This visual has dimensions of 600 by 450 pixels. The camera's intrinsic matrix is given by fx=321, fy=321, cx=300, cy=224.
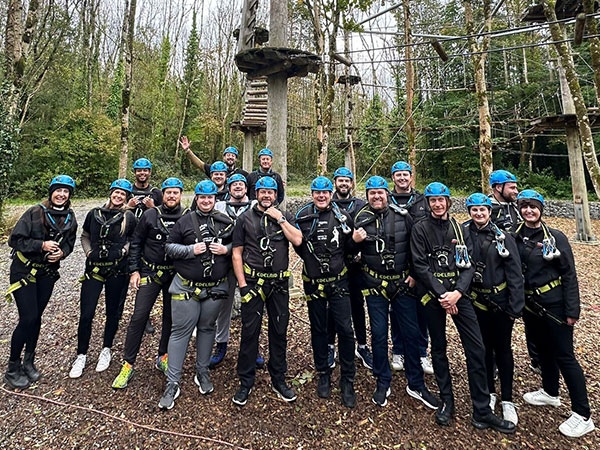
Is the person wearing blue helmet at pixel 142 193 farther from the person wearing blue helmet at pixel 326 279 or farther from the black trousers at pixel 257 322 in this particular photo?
the person wearing blue helmet at pixel 326 279

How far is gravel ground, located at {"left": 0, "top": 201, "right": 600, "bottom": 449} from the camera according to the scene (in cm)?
299

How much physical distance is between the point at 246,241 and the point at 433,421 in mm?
2665

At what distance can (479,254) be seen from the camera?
10.9 ft

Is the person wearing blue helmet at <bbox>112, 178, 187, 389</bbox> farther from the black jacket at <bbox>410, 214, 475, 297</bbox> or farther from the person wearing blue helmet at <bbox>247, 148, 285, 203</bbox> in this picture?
the black jacket at <bbox>410, 214, 475, 297</bbox>

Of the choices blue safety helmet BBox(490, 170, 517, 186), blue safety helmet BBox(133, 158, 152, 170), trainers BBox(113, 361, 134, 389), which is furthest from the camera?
blue safety helmet BBox(133, 158, 152, 170)

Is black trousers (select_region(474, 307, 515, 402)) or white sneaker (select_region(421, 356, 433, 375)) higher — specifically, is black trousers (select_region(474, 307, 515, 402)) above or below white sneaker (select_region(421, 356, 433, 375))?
above

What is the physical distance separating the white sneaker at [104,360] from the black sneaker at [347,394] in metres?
2.94

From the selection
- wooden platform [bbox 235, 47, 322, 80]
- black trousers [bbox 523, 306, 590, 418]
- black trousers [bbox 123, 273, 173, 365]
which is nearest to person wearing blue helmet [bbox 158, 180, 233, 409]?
black trousers [bbox 123, 273, 173, 365]

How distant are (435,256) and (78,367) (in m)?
4.40

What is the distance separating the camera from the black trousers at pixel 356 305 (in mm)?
4043

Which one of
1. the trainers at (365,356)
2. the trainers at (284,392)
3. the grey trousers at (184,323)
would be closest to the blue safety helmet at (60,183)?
the grey trousers at (184,323)

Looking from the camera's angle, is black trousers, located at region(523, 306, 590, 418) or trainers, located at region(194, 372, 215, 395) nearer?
black trousers, located at region(523, 306, 590, 418)

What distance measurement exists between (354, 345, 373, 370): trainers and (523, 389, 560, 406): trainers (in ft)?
5.66

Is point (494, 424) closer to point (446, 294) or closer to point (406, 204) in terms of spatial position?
point (446, 294)
